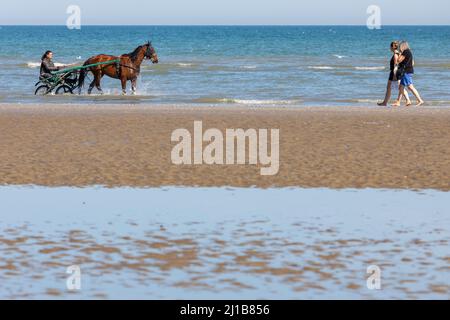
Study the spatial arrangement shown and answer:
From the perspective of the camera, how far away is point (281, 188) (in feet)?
41.9

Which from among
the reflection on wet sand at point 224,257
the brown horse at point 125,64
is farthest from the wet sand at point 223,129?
the brown horse at point 125,64

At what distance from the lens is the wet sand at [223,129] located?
534 inches

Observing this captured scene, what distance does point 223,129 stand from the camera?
1983cm

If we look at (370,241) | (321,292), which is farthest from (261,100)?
(321,292)

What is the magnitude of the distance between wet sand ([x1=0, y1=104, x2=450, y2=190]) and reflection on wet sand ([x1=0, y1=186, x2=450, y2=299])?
277 centimetres

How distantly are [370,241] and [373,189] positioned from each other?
3384 mm

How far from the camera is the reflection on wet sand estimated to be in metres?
7.57

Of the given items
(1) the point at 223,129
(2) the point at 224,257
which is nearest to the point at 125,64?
(1) the point at 223,129

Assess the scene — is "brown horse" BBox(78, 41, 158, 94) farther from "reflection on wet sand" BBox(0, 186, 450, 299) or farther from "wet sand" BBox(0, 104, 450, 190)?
"reflection on wet sand" BBox(0, 186, 450, 299)

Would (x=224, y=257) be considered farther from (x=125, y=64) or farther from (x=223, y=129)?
(x=125, y=64)

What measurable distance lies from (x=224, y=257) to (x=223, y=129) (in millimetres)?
11178

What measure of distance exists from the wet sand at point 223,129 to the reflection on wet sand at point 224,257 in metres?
2.77

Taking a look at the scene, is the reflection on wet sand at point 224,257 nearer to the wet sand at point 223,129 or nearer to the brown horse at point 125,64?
the wet sand at point 223,129
